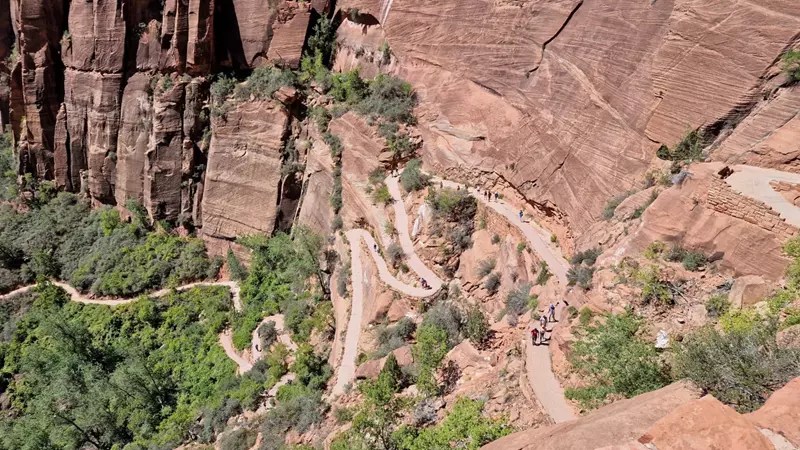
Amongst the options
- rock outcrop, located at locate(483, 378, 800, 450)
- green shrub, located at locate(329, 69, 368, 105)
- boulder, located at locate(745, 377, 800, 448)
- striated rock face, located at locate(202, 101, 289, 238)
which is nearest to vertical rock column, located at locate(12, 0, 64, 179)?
striated rock face, located at locate(202, 101, 289, 238)

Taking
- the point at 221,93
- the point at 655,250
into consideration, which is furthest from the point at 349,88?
the point at 655,250

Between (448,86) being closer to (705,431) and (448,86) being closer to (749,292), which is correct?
(749,292)

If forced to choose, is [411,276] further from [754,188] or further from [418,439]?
[754,188]

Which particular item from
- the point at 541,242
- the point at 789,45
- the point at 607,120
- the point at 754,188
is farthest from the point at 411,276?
the point at 789,45

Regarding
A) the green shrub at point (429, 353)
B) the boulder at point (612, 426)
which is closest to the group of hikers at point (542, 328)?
the green shrub at point (429, 353)

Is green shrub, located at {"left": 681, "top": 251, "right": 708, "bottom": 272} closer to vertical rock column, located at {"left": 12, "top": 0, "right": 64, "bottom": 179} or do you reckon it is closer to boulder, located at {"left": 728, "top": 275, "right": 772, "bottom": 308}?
boulder, located at {"left": 728, "top": 275, "right": 772, "bottom": 308}
